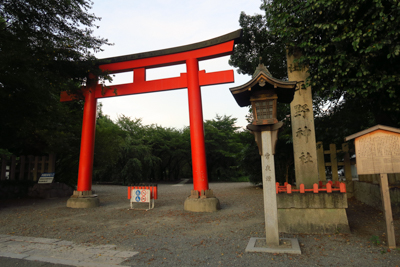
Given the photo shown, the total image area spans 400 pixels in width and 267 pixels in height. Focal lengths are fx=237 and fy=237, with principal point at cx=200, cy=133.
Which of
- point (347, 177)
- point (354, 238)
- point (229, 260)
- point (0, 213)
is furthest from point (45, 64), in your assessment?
point (347, 177)

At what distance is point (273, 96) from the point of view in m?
4.72

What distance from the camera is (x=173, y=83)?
356 inches

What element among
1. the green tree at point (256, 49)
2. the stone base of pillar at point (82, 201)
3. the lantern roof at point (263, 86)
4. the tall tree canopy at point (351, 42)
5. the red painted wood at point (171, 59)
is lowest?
the stone base of pillar at point (82, 201)

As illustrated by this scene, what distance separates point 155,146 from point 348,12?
84.1ft

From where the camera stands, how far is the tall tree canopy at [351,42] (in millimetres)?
5262

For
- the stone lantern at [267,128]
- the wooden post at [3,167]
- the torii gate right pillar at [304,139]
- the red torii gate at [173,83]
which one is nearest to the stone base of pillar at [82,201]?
the red torii gate at [173,83]

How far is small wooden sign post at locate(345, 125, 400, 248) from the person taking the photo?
4254mm

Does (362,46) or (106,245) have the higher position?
(362,46)

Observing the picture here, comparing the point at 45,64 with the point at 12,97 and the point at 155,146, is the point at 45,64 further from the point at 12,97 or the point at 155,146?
the point at 155,146

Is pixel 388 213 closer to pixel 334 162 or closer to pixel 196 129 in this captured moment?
pixel 196 129

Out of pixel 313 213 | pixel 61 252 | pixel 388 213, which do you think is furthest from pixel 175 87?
pixel 388 213

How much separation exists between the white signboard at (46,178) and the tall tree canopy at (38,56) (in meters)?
2.44

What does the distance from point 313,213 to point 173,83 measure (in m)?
6.34

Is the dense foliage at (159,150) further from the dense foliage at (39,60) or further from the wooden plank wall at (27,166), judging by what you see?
the dense foliage at (39,60)
